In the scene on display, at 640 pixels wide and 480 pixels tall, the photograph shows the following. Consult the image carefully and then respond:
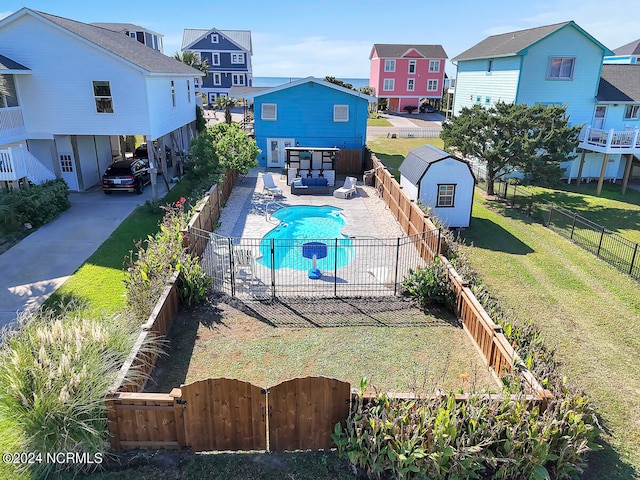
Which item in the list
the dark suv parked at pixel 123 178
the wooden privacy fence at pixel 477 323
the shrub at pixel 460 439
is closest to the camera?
the shrub at pixel 460 439

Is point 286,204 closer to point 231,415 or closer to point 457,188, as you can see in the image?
point 457,188

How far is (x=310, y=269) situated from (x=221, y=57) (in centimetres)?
5617

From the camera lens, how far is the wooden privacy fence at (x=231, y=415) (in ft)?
22.5

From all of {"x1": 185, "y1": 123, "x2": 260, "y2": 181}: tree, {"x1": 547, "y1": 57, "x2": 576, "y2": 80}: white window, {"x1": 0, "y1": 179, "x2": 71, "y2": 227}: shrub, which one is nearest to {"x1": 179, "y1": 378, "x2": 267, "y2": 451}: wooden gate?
{"x1": 0, "y1": 179, "x2": 71, "y2": 227}: shrub

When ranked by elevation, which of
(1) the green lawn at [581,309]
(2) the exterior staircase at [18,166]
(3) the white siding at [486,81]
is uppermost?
(3) the white siding at [486,81]

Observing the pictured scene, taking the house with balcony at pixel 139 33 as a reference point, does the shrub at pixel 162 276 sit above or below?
below

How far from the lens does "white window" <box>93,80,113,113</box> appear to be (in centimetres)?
1978

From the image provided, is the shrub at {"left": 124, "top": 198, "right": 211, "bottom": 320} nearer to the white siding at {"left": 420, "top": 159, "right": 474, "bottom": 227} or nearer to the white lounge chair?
the white siding at {"left": 420, "top": 159, "right": 474, "bottom": 227}

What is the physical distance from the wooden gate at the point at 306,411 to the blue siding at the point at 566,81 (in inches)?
1062

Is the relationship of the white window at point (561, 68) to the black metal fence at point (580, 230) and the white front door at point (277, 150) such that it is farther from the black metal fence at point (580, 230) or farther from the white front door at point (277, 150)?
the white front door at point (277, 150)

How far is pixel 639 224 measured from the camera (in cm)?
2258

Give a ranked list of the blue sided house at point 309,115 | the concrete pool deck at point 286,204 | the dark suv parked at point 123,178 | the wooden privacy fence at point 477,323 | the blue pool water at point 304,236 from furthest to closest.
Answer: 1. the blue sided house at point 309,115
2. the dark suv parked at point 123,178
3. the concrete pool deck at point 286,204
4. the blue pool water at point 304,236
5. the wooden privacy fence at point 477,323

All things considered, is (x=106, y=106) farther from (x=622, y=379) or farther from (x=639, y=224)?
(x=639, y=224)

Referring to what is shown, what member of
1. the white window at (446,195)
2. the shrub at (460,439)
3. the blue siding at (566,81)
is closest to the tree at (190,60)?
the blue siding at (566,81)
